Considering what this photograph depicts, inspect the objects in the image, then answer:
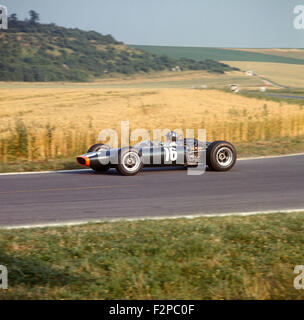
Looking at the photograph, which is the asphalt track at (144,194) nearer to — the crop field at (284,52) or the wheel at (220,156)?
the wheel at (220,156)

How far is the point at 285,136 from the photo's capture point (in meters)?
22.8

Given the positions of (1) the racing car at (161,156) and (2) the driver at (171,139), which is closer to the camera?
(1) the racing car at (161,156)

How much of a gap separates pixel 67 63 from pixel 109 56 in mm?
17445

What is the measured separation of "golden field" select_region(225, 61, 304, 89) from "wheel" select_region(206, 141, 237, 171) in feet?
260

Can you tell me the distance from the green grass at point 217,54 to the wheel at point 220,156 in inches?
4900

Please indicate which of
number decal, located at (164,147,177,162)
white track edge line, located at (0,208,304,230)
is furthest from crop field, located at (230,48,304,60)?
white track edge line, located at (0,208,304,230)

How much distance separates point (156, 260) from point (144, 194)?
4274mm

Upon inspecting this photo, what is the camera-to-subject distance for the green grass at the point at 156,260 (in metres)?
5.80

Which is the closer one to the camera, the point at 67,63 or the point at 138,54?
the point at 67,63

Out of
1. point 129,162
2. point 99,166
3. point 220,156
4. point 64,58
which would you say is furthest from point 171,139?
point 64,58

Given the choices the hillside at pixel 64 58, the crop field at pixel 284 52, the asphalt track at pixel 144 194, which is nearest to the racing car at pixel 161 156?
the asphalt track at pixel 144 194

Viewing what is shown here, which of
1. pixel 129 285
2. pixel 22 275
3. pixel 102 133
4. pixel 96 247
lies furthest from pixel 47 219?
pixel 102 133

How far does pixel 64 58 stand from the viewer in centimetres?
12281
